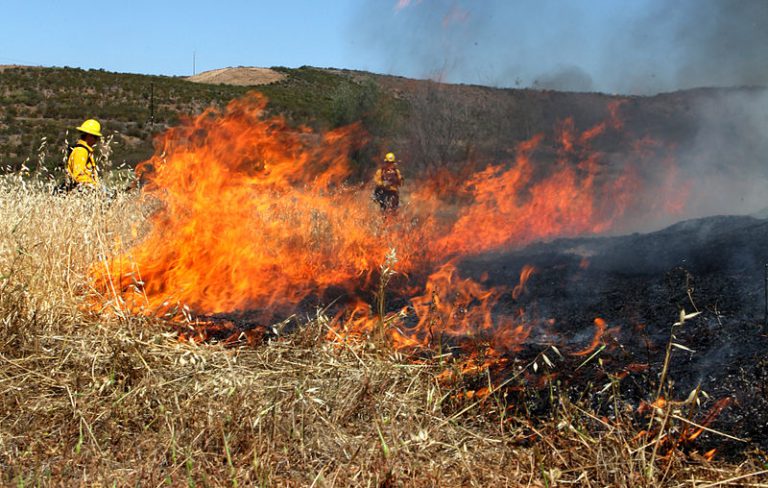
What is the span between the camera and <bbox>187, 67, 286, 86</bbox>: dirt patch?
203 ft

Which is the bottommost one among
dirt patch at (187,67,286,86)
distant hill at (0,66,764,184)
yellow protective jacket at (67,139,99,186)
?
yellow protective jacket at (67,139,99,186)

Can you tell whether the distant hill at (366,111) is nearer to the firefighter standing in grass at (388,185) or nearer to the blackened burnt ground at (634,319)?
the blackened burnt ground at (634,319)

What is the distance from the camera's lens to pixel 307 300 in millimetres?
5566

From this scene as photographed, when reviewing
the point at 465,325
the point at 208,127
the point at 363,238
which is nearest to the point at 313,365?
the point at 465,325

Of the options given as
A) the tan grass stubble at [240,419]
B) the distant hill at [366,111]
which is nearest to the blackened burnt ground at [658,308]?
the tan grass stubble at [240,419]

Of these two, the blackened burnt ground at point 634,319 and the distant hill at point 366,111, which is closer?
the blackened burnt ground at point 634,319

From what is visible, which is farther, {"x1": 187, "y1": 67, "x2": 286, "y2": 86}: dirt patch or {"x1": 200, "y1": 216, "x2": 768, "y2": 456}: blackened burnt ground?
{"x1": 187, "y1": 67, "x2": 286, "y2": 86}: dirt patch

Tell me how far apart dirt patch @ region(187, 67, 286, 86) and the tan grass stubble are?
5978 centimetres

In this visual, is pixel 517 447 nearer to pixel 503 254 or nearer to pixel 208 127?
pixel 503 254

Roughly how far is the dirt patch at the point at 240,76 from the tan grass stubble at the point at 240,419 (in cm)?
5978

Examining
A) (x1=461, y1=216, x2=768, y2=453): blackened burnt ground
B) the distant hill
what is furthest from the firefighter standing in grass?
the distant hill

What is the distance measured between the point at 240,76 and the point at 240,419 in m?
66.7

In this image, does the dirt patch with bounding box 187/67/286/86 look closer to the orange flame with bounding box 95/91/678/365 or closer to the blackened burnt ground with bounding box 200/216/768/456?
the orange flame with bounding box 95/91/678/365

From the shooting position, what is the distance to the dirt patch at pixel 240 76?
6173 cm
